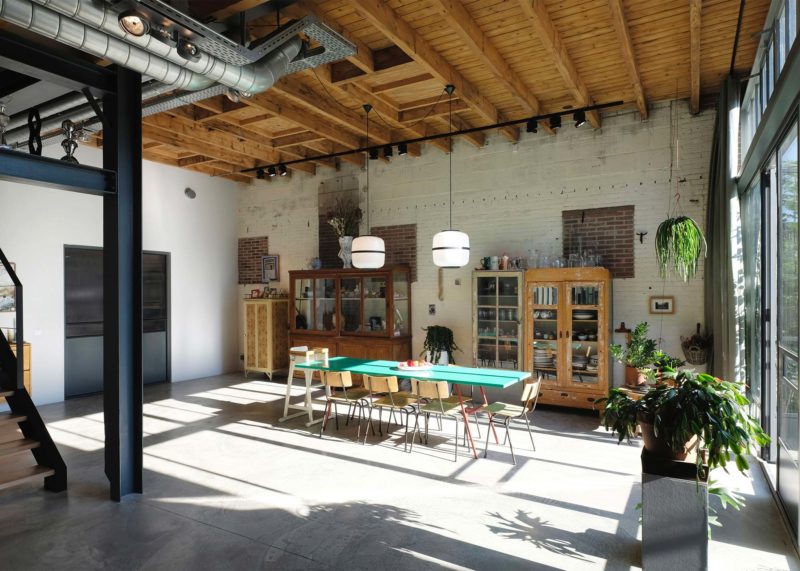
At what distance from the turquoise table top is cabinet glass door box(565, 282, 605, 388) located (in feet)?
4.01

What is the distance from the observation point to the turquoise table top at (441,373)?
524 centimetres

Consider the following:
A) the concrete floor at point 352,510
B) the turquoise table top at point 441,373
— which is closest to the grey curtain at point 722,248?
the concrete floor at point 352,510

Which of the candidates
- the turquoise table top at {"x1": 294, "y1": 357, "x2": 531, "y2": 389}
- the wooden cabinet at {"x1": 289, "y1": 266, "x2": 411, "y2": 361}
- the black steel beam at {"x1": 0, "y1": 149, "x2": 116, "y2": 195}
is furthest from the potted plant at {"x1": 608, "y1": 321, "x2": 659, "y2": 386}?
the black steel beam at {"x1": 0, "y1": 149, "x2": 116, "y2": 195}

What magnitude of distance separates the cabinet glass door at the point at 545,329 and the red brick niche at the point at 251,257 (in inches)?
225

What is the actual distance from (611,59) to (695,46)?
850 millimetres

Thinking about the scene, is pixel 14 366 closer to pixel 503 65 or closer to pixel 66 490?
pixel 66 490

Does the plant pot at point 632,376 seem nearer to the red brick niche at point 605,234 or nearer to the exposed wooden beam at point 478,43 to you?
the red brick niche at point 605,234

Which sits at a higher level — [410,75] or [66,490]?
[410,75]

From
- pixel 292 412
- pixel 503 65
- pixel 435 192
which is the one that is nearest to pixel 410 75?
pixel 503 65

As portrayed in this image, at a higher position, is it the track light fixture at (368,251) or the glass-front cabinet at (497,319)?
the track light fixture at (368,251)

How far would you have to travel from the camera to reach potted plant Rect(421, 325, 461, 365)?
793 centimetres

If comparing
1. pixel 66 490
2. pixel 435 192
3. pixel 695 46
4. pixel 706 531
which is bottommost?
pixel 66 490

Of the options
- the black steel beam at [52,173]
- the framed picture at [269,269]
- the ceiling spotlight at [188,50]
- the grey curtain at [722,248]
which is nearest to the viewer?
the ceiling spotlight at [188,50]

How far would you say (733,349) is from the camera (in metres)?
5.03
